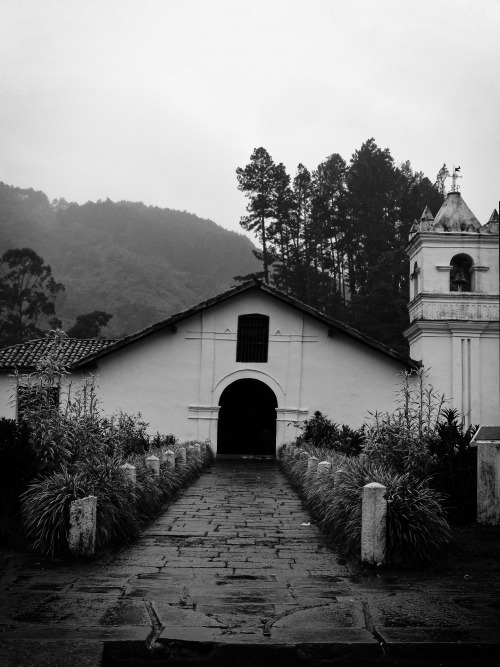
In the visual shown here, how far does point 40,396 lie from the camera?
386 inches

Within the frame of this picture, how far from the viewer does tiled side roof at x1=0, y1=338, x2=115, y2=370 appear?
25.5 meters

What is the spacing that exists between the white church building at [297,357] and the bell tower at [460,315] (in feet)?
0.11

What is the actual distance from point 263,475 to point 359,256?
105ft

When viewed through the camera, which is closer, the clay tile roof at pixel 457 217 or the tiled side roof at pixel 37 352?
the clay tile roof at pixel 457 217

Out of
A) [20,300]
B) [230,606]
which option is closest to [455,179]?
[230,606]

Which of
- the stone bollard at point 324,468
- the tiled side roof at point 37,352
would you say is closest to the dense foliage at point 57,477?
the stone bollard at point 324,468

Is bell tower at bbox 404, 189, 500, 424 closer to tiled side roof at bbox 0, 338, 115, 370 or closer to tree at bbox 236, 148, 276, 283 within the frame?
tiled side roof at bbox 0, 338, 115, 370

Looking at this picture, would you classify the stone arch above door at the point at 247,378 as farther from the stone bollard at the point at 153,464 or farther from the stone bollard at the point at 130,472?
the stone bollard at the point at 130,472

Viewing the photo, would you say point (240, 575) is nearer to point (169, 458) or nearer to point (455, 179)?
point (169, 458)

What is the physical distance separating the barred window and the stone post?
609 inches

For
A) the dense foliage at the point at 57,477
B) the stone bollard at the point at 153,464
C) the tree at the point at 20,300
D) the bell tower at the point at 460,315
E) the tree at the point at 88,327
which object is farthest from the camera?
the tree at the point at 20,300

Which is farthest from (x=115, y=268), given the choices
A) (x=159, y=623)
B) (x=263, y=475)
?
(x=159, y=623)

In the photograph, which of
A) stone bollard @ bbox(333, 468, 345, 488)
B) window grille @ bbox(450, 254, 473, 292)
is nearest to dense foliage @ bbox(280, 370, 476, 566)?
stone bollard @ bbox(333, 468, 345, 488)

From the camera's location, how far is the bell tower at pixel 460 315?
23750 millimetres
